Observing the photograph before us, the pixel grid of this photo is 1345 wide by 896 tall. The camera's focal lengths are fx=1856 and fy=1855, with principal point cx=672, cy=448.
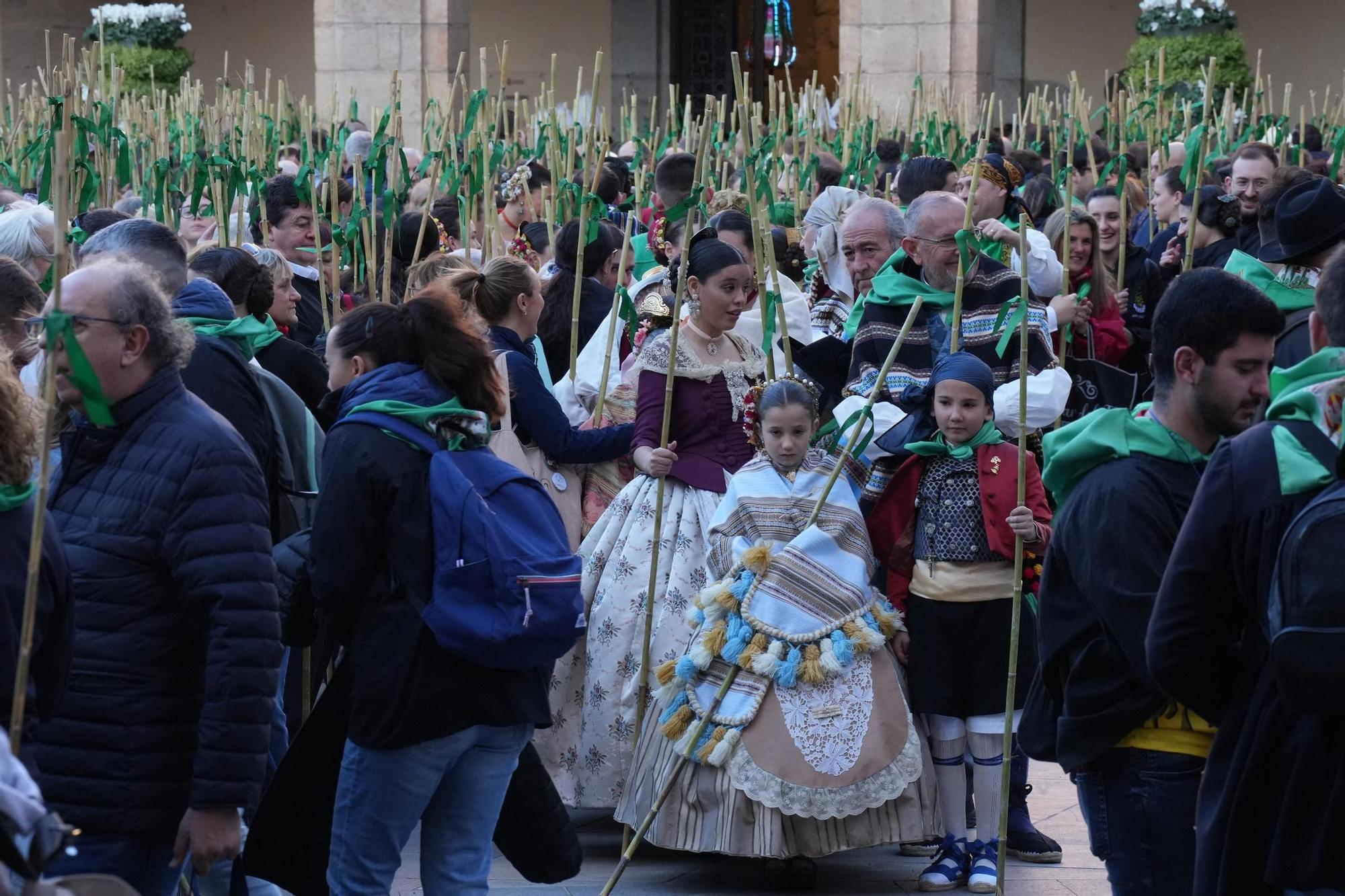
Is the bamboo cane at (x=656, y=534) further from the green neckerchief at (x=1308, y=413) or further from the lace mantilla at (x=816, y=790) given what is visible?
the green neckerchief at (x=1308, y=413)

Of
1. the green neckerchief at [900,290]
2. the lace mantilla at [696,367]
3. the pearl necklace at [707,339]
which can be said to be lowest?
the lace mantilla at [696,367]

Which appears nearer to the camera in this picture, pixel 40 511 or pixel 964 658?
pixel 40 511

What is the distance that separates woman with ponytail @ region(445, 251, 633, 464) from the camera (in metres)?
4.80

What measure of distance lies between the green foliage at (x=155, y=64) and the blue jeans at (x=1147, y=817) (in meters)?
17.5

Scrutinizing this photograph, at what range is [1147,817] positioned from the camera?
2.78 m

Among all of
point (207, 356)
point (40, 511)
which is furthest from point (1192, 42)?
point (40, 511)

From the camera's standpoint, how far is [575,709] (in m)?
4.89

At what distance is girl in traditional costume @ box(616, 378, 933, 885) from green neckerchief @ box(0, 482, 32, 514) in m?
1.91

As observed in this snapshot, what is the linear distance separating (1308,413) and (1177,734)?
2.16ft

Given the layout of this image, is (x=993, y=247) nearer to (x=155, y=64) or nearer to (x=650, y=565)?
(x=650, y=565)

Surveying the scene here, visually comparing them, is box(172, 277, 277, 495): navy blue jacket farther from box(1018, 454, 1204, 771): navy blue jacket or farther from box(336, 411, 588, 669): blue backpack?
box(1018, 454, 1204, 771): navy blue jacket

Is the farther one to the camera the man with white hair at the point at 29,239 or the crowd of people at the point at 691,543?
the man with white hair at the point at 29,239

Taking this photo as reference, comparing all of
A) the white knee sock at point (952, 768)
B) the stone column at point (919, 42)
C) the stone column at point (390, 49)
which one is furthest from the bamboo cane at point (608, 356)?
the stone column at point (390, 49)

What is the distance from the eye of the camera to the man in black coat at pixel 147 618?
291cm
